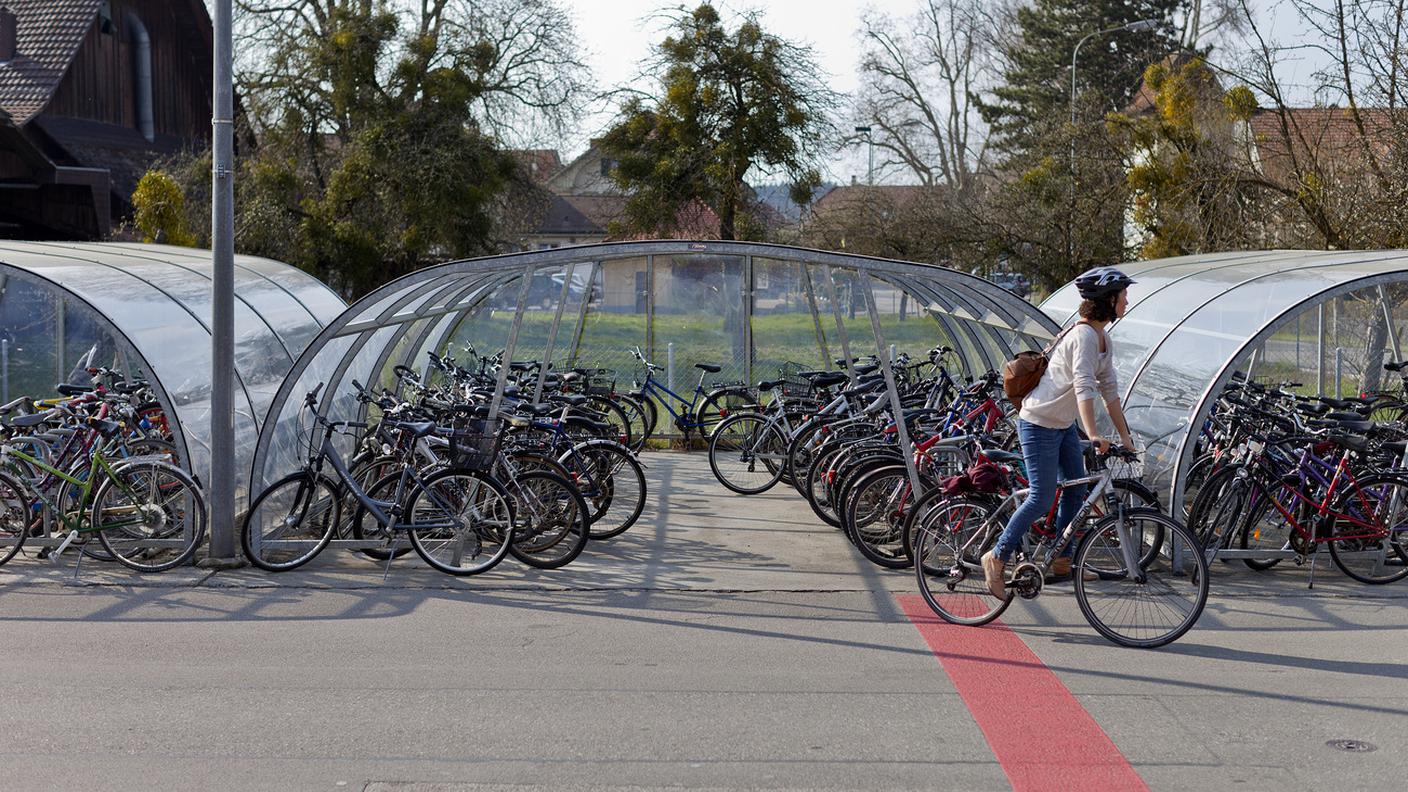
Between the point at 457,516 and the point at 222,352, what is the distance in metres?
1.79

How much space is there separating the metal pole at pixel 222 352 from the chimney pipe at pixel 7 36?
18.2 m

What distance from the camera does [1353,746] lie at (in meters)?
4.86

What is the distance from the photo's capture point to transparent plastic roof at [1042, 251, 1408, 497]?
7648 mm

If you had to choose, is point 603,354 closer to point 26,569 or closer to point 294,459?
point 294,459

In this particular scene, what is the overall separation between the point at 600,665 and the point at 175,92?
25.4 metres

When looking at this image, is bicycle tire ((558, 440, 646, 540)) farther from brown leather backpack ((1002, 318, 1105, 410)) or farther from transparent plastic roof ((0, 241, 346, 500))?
brown leather backpack ((1002, 318, 1105, 410))

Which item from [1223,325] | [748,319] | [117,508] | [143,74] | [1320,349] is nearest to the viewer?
[117,508]

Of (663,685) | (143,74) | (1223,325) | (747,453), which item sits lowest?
(663,685)

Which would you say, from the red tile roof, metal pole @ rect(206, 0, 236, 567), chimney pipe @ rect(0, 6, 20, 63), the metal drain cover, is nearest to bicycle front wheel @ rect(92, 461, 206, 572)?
metal pole @ rect(206, 0, 236, 567)

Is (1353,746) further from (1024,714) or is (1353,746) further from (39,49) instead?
(39,49)

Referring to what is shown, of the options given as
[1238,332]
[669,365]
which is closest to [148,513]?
[1238,332]

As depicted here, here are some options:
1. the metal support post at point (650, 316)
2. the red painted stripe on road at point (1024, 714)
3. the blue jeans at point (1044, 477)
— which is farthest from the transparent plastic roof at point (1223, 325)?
the metal support post at point (650, 316)

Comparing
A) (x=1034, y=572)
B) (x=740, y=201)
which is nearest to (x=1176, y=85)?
(x=740, y=201)

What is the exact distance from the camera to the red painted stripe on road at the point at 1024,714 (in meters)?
4.56
